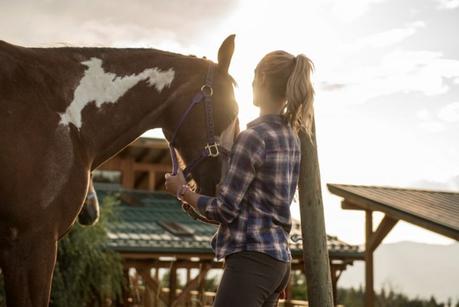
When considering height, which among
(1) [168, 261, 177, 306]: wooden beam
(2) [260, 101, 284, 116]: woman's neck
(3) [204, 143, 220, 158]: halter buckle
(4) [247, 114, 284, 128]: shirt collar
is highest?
(2) [260, 101, 284, 116]: woman's neck

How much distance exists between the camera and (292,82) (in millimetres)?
2857

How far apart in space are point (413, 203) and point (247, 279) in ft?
30.4

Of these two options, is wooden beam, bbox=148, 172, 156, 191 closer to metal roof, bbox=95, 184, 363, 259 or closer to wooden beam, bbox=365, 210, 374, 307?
metal roof, bbox=95, 184, 363, 259

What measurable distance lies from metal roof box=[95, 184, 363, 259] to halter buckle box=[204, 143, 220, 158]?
36.7ft

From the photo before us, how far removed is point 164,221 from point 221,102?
15.4 meters

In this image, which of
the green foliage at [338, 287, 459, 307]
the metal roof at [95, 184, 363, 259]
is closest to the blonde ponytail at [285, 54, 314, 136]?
the metal roof at [95, 184, 363, 259]

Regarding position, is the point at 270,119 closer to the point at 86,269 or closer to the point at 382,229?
the point at 382,229

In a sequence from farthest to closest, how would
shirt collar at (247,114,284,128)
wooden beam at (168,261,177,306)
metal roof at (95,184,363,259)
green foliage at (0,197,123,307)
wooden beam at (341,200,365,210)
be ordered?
1. wooden beam at (168,261,177,306)
2. metal roof at (95,184,363,259)
3. green foliage at (0,197,123,307)
4. wooden beam at (341,200,365,210)
5. shirt collar at (247,114,284,128)

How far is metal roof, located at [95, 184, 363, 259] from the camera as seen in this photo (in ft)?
52.1

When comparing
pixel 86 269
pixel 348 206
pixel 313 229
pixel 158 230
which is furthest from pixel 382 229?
pixel 313 229

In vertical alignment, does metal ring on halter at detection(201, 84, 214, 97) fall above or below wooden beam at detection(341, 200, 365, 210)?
above

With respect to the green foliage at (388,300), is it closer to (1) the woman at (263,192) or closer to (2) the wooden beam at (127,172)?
(2) the wooden beam at (127,172)

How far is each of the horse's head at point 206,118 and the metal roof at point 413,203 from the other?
7110 mm

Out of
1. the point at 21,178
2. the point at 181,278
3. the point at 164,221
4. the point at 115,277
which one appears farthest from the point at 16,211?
the point at 181,278
